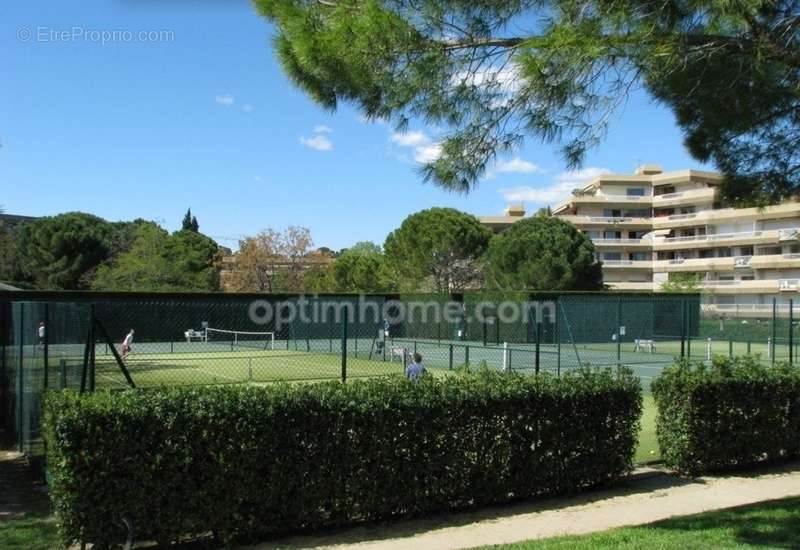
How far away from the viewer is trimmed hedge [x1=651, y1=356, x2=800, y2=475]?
871cm

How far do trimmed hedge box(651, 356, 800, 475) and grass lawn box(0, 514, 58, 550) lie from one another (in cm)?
652

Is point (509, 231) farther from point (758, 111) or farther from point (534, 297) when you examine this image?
point (758, 111)

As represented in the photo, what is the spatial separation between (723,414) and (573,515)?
2.88 meters

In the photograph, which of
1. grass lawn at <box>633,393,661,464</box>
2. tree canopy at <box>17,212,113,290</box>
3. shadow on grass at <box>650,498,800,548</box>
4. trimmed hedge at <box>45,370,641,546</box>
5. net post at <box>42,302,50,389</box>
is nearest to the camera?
trimmed hedge at <box>45,370,641,546</box>

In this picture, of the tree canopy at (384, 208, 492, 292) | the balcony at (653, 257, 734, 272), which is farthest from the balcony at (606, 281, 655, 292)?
the tree canopy at (384, 208, 492, 292)

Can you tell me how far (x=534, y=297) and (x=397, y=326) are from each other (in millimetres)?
7092

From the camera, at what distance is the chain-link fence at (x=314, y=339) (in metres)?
9.52

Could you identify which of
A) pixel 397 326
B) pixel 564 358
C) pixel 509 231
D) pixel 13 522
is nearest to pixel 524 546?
pixel 13 522

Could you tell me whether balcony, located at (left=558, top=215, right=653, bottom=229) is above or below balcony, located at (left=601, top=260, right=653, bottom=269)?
above

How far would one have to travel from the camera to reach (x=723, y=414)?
886 cm

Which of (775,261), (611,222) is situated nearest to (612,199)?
(611,222)

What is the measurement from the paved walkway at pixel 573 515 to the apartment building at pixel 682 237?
56086 mm

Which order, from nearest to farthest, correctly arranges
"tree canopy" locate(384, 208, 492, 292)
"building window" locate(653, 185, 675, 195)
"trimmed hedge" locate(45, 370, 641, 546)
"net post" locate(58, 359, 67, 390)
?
"trimmed hedge" locate(45, 370, 641, 546) < "net post" locate(58, 359, 67, 390) < "tree canopy" locate(384, 208, 492, 292) < "building window" locate(653, 185, 675, 195)

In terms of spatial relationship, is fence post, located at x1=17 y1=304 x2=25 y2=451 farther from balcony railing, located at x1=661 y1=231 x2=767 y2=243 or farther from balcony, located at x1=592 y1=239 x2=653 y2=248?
balcony, located at x1=592 y1=239 x2=653 y2=248
